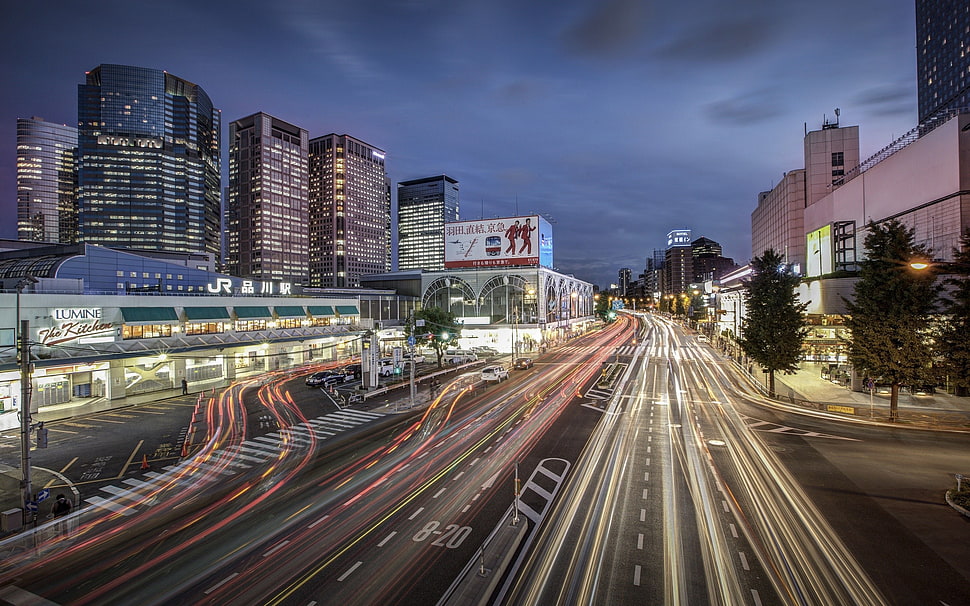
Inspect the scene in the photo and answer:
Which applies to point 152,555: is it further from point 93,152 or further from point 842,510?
point 93,152

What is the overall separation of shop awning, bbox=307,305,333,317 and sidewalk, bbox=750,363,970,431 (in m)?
55.7

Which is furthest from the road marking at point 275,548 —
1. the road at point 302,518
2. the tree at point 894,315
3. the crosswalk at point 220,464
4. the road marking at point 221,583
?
the tree at point 894,315

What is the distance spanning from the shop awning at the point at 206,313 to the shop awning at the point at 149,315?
155 centimetres

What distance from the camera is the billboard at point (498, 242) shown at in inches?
3041

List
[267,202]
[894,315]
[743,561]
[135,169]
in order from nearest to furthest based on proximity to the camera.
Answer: [743,561]
[894,315]
[135,169]
[267,202]

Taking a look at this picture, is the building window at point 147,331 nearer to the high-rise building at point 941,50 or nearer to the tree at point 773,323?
the tree at point 773,323

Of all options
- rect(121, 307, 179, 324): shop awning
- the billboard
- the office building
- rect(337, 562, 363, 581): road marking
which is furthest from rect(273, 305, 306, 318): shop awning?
the office building

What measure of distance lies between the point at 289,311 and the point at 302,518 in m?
47.6

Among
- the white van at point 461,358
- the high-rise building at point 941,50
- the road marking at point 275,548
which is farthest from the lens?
the high-rise building at point 941,50

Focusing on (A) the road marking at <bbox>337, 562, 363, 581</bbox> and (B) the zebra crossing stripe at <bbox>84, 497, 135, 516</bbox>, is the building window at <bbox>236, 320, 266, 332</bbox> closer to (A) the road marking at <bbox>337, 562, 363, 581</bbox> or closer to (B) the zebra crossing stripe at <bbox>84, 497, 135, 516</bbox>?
(B) the zebra crossing stripe at <bbox>84, 497, 135, 516</bbox>

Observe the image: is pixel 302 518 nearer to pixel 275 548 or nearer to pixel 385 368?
pixel 275 548

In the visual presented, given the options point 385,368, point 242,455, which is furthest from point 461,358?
point 242,455

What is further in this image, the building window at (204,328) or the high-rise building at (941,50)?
the high-rise building at (941,50)

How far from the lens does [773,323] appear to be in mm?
37625
